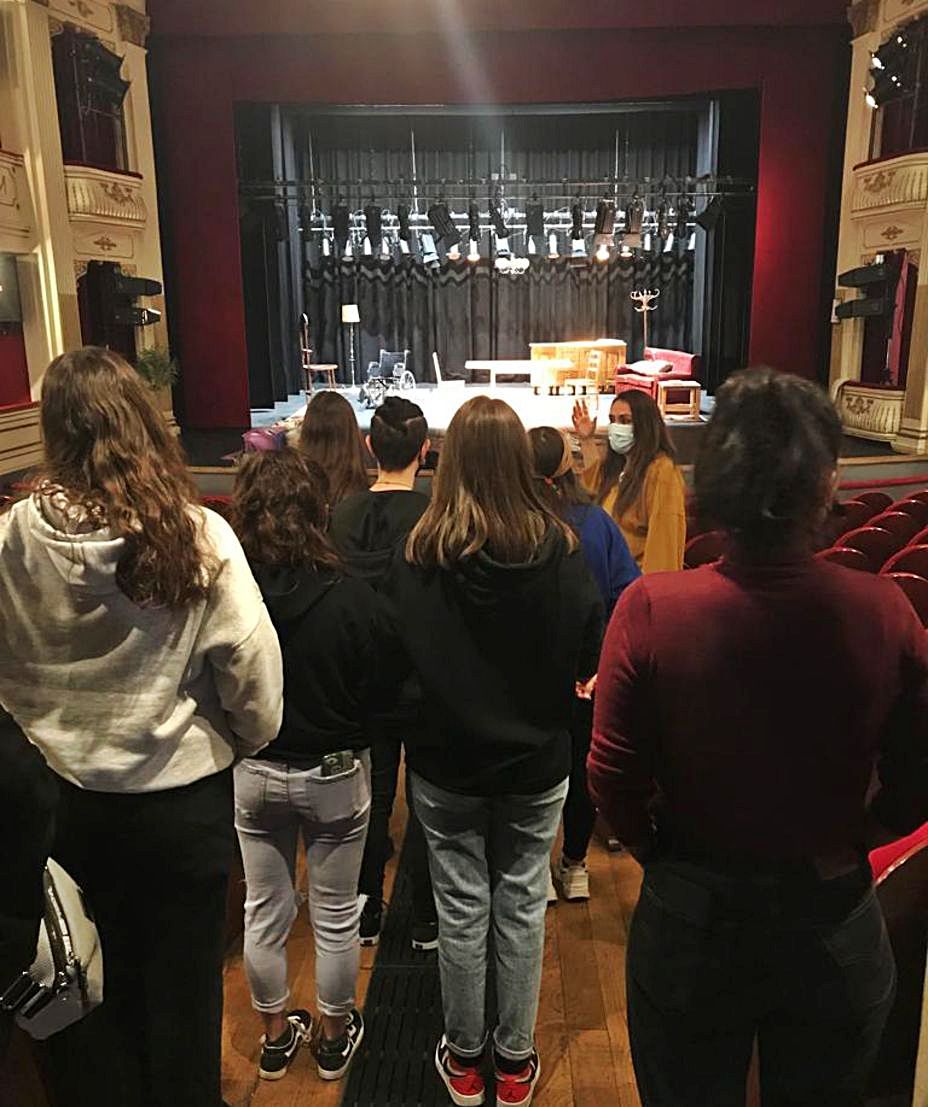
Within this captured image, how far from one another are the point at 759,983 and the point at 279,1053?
1362 mm

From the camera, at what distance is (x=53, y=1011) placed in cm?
136

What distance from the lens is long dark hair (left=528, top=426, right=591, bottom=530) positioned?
2.26 m

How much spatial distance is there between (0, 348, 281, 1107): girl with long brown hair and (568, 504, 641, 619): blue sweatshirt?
97 centimetres

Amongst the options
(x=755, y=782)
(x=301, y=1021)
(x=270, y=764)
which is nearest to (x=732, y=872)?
(x=755, y=782)

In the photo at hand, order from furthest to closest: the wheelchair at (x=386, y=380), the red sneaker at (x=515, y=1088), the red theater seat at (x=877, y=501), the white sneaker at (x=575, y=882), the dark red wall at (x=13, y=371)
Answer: the wheelchair at (x=386, y=380) → the dark red wall at (x=13, y=371) → the red theater seat at (x=877, y=501) → the white sneaker at (x=575, y=882) → the red sneaker at (x=515, y=1088)

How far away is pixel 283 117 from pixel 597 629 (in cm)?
1359

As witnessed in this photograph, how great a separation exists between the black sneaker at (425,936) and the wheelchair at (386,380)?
36.8 ft

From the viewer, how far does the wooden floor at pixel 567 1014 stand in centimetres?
214

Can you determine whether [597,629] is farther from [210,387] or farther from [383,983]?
[210,387]

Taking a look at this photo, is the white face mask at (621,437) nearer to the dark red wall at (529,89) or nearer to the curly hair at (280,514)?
the curly hair at (280,514)

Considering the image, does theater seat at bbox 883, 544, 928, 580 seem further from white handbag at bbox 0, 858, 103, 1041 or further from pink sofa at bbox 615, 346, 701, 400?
pink sofa at bbox 615, 346, 701, 400

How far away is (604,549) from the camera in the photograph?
2416 mm

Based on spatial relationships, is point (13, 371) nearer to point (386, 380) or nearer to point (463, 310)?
point (386, 380)

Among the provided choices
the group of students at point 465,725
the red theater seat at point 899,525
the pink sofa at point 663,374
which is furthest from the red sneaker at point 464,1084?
the pink sofa at point 663,374
